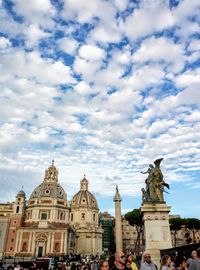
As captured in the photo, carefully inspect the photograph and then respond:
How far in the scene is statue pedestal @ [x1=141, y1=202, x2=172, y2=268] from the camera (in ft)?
44.7

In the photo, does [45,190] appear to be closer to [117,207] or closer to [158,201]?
[117,207]

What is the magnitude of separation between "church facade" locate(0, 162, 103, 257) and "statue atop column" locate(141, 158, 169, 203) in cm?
6449

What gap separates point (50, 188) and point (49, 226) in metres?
13.4

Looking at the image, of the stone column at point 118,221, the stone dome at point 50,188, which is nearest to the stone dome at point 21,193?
the stone dome at point 50,188

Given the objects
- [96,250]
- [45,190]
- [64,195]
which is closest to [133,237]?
[96,250]

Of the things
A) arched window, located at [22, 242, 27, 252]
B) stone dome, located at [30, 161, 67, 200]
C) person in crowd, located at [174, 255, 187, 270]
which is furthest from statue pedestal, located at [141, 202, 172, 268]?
stone dome, located at [30, 161, 67, 200]

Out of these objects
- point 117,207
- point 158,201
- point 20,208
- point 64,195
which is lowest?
point 158,201

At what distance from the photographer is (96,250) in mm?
91625

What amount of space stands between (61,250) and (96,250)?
2225 centimetres

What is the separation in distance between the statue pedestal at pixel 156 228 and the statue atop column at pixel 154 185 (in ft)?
1.43

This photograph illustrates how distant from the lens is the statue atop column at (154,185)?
14836 millimetres

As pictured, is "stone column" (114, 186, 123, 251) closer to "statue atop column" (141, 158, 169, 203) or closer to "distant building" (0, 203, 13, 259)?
"statue atop column" (141, 158, 169, 203)

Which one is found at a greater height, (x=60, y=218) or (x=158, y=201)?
(x=60, y=218)

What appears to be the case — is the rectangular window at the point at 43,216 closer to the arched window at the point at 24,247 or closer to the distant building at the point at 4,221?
the arched window at the point at 24,247
